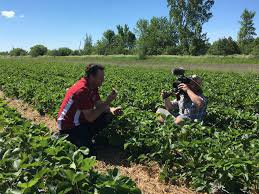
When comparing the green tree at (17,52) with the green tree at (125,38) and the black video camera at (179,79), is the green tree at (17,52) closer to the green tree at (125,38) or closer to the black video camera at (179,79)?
the green tree at (125,38)

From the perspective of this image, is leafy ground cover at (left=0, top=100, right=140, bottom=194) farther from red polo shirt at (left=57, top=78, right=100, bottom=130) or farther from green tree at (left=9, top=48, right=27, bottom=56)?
green tree at (left=9, top=48, right=27, bottom=56)

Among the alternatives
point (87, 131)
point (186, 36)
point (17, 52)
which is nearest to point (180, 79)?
point (87, 131)

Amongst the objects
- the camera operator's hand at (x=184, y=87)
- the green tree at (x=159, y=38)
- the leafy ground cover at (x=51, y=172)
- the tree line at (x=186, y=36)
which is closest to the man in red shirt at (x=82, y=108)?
the camera operator's hand at (x=184, y=87)

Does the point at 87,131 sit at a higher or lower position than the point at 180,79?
lower

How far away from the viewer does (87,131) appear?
6434 millimetres

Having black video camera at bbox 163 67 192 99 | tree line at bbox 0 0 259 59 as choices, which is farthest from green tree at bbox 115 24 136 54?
black video camera at bbox 163 67 192 99

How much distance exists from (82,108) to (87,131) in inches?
18.3

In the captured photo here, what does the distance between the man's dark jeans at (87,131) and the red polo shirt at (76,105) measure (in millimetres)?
82

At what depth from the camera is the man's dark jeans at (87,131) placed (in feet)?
20.6

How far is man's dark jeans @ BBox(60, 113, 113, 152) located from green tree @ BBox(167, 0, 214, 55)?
6063 cm

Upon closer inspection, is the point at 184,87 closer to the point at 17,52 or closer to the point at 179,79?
the point at 179,79

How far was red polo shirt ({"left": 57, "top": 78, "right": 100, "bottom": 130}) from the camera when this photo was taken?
6.10 meters

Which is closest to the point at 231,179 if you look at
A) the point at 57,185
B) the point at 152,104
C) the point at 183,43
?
the point at 57,185

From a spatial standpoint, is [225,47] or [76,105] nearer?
[76,105]
